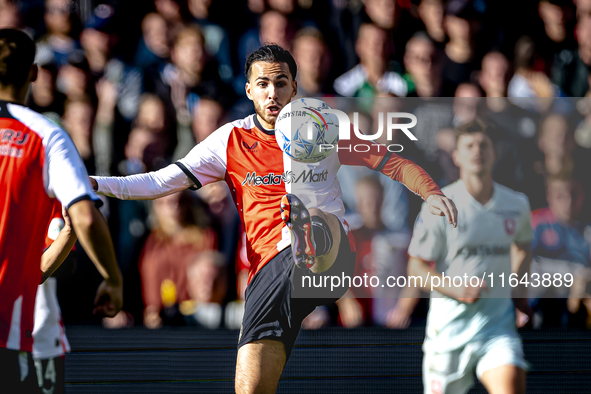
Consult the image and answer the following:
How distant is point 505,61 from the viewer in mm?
5195

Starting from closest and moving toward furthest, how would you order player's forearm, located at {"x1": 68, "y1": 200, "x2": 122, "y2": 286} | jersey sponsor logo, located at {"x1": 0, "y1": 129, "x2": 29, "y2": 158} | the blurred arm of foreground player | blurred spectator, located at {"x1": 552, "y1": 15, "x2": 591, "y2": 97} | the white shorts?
player's forearm, located at {"x1": 68, "y1": 200, "x2": 122, "y2": 286} → jersey sponsor logo, located at {"x1": 0, "y1": 129, "x2": 29, "y2": 158} → the white shorts → the blurred arm of foreground player → blurred spectator, located at {"x1": 552, "y1": 15, "x2": 591, "y2": 97}

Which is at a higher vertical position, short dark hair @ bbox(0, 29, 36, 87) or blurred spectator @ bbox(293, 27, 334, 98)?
blurred spectator @ bbox(293, 27, 334, 98)

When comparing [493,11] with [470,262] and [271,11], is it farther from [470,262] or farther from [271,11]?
[470,262]

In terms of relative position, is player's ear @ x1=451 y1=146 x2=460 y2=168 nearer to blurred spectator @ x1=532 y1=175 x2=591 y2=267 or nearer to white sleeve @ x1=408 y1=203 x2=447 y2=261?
white sleeve @ x1=408 y1=203 x2=447 y2=261

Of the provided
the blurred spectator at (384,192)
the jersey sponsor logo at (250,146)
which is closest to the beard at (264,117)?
the jersey sponsor logo at (250,146)

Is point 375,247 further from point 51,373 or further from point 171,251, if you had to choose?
point 51,373

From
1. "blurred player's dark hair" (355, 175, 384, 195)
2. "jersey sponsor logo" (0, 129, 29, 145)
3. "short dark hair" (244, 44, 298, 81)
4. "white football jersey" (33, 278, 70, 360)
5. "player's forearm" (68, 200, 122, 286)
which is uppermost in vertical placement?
"short dark hair" (244, 44, 298, 81)

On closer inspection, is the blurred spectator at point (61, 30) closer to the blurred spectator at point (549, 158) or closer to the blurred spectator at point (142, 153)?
the blurred spectator at point (142, 153)

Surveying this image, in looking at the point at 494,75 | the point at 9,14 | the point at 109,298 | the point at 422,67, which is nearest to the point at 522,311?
the point at 494,75

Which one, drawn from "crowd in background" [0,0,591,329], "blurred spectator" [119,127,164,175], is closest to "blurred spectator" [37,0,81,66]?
"crowd in background" [0,0,591,329]

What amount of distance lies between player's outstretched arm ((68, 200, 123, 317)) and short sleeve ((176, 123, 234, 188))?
4.16 ft

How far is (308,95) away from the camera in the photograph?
5.00 meters

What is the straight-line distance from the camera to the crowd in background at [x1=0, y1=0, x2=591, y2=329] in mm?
4613

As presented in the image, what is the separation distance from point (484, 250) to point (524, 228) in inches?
13.3
